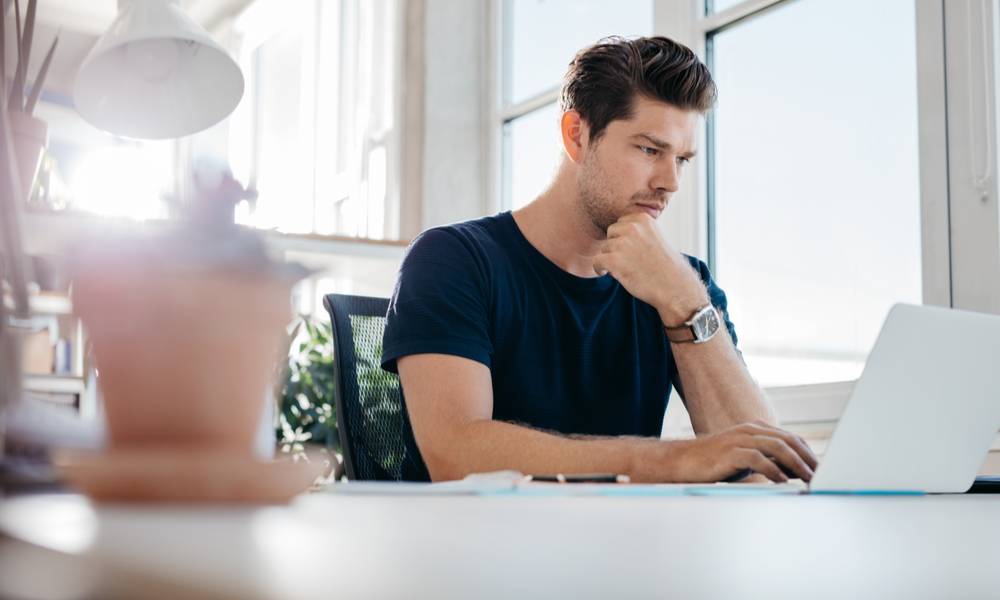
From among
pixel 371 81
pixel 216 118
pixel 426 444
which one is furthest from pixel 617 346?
pixel 371 81

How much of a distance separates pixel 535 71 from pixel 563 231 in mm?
2007

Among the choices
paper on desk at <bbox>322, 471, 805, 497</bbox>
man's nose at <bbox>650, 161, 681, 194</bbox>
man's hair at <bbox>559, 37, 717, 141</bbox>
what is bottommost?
paper on desk at <bbox>322, 471, 805, 497</bbox>

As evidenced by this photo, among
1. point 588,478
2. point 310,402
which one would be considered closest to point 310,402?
point 310,402

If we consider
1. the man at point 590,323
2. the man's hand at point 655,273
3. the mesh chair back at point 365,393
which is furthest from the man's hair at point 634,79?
the mesh chair back at point 365,393

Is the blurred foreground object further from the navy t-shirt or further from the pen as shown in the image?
the navy t-shirt

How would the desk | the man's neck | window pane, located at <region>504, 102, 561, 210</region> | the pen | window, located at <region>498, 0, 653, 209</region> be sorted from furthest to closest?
window pane, located at <region>504, 102, 561, 210</region> → window, located at <region>498, 0, 653, 209</region> → the man's neck → the pen → the desk

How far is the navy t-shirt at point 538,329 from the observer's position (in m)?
1.40

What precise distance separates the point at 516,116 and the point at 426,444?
2.51 m

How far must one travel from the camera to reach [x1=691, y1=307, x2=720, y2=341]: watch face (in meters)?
1.45

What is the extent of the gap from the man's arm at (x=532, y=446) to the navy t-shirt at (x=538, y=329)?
0.31 feet

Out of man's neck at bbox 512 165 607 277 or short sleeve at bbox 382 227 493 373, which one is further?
man's neck at bbox 512 165 607 277

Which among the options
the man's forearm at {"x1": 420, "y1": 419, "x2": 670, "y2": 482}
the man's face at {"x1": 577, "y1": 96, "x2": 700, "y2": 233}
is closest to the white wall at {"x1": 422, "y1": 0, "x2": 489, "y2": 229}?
the man's face at {"x1": 577, "y1": 96, "x2": 700, "y2": 233}

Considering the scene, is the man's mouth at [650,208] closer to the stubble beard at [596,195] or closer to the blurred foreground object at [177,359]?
the stubble beard at [596,195]

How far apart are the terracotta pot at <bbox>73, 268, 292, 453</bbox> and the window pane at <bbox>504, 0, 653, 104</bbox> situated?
2812 millimetres
